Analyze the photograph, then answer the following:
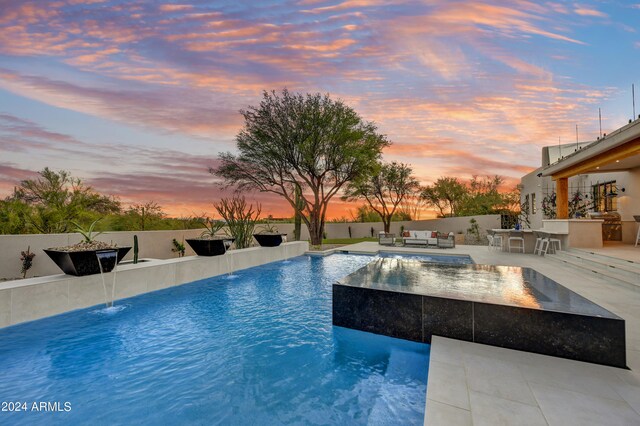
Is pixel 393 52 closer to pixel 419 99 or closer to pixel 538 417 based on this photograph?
pixel 419 99

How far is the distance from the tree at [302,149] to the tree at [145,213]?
3.78 meters

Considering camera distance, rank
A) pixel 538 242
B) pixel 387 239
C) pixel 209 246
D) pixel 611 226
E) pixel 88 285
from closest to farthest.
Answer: pixel 88 285
pixel 209 246
pixel 538 242
pixel 611 226
pixel 387 239

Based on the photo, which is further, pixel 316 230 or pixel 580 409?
pixel 316 230

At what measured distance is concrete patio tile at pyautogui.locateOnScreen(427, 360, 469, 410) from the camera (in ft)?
5.87

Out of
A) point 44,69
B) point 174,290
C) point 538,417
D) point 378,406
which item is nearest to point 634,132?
point 538,417

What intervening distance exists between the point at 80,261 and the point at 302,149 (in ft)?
31.5

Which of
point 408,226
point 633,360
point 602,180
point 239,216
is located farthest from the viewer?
point 408,226

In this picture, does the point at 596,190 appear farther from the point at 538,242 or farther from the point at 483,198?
the point at 483,198

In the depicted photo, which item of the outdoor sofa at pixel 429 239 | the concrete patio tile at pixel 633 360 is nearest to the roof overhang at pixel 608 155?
the outdoor sofa at pixel 429 239

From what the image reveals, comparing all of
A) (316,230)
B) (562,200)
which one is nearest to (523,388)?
(562,200)

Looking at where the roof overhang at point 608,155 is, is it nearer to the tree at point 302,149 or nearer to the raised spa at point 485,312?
the raised spa at point 485,312

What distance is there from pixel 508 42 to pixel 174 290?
1070 cm

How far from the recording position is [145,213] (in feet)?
37.7

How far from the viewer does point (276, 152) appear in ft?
43.9
